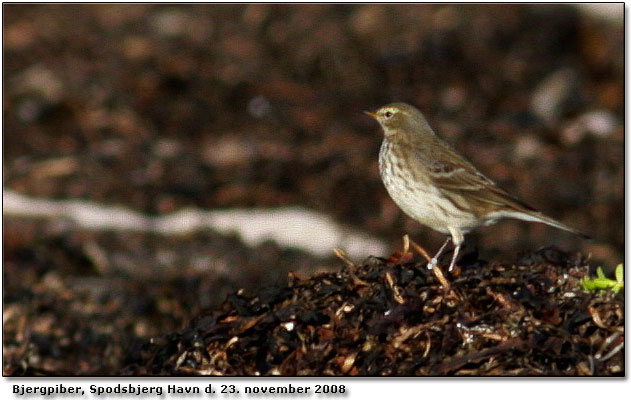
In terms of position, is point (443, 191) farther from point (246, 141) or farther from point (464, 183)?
point (246, 141)

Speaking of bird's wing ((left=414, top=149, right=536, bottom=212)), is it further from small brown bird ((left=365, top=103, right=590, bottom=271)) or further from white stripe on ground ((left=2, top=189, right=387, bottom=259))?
white stripe on ground ((left=2, top=189, right=387, bottom=259))

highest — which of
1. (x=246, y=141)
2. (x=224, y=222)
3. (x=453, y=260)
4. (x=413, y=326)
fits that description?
(x=453, y=260)

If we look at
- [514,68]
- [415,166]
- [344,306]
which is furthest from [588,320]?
[514,68]

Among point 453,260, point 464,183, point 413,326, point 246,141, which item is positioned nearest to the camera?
point 413,326

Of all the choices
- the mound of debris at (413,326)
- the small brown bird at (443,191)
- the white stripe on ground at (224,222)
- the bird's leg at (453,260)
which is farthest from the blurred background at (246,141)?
the bird's leg at (453,260)

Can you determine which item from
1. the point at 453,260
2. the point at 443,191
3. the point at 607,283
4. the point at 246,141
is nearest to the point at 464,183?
the point at 443,191

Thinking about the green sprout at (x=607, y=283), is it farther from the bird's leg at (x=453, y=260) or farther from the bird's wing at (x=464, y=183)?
the bird's wing at (x=464, y=183)

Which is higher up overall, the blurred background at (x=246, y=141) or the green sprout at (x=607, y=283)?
the green sprout at (x=607, y=283)

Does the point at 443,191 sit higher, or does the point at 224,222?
the point at 443,191
